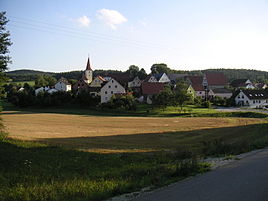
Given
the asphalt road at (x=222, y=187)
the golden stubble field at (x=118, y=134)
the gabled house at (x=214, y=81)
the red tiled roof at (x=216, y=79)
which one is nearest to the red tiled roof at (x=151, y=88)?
the golden stubble field at (x=118, y=134)

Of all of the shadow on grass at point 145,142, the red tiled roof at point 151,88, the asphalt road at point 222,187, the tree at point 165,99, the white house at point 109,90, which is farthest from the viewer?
the red tiled roof at point 151,88

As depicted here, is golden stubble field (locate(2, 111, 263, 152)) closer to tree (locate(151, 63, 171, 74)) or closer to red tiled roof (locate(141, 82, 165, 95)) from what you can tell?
red tiled roof (locate(141, 82, 165, 95))

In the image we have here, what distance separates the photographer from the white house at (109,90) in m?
70.1

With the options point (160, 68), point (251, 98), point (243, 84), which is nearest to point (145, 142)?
point (251, 98)

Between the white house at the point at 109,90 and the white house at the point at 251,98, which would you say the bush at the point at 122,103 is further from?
the white house at the point at 251,98

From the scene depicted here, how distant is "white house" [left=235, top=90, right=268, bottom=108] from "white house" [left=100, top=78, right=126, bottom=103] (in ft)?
111

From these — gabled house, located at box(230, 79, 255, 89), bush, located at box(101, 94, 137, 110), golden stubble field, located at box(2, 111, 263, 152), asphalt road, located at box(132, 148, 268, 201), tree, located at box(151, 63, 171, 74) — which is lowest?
golden stubble field, located at box(2, 111, 263, 152)

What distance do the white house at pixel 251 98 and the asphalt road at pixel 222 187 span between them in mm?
66886

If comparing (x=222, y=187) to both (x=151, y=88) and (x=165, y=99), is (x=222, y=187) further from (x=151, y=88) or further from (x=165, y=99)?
(x=151, y=88)

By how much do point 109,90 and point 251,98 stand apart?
40213mm

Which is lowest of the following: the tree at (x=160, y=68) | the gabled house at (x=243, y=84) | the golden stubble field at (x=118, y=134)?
the golden stubble field at (x=118, y=134)

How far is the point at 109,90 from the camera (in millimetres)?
70688

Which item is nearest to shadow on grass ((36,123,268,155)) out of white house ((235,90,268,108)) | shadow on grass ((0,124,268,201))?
shadow on grass ((0,124,268,201))

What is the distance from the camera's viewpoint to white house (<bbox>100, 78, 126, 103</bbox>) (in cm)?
7006
